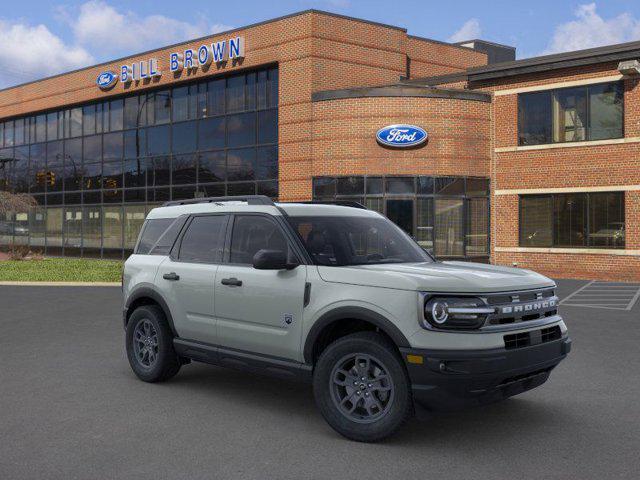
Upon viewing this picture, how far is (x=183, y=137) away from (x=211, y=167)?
2.30m

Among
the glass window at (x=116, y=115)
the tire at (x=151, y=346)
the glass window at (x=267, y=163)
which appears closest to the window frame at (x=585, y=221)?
the glass window at (x=267, y=163)

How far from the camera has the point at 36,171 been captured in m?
38.6

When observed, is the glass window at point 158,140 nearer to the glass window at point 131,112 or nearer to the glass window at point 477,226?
the glass window at point 131,112

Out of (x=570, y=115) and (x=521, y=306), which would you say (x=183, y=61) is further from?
(x=521, y=306)

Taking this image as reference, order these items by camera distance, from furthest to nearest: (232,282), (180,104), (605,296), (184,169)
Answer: (180,104)
(184,169)
(605,296)
(232,282)

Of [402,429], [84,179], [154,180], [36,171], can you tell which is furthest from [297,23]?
[402,429]

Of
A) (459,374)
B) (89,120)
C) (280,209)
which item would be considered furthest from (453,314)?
(89,120)

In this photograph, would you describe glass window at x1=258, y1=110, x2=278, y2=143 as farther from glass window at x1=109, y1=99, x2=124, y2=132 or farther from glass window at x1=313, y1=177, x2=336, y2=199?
glass window at x1=109, y1=99, x2=124, y2=132

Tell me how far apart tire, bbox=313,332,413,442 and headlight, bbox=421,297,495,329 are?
1.38 feet

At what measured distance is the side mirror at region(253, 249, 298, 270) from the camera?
19.0 ft

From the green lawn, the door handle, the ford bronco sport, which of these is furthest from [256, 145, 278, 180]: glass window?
the door handle

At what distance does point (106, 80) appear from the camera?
33188 mm

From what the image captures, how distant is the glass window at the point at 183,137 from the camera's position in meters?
30.3

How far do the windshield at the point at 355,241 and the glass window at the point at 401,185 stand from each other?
57.5ft
